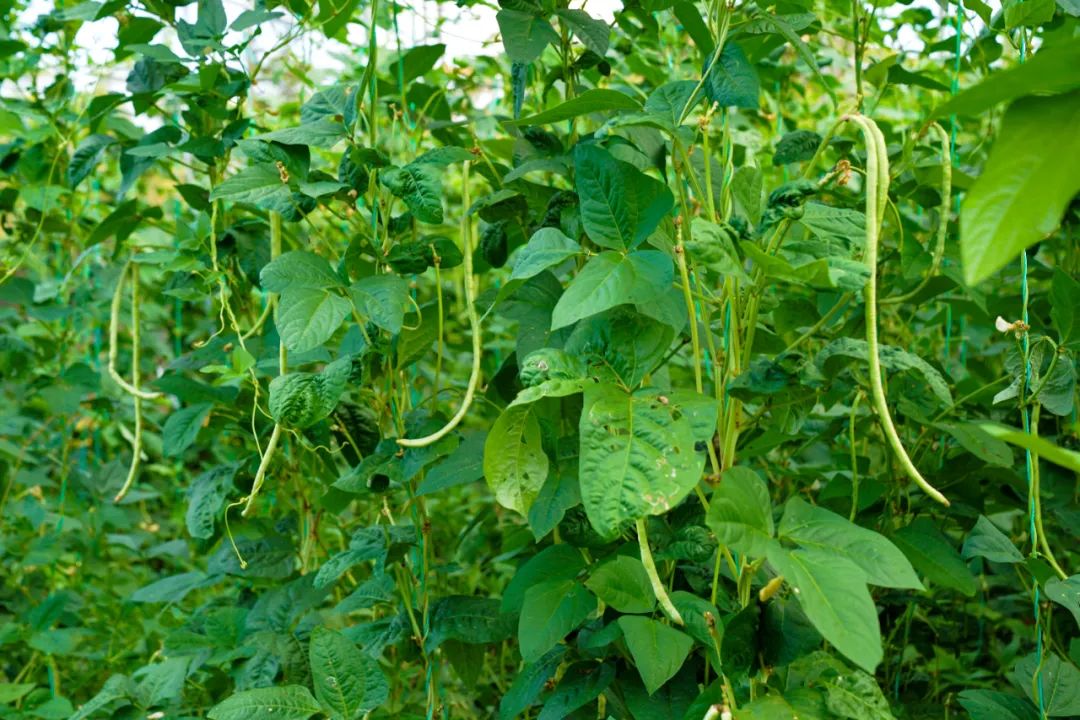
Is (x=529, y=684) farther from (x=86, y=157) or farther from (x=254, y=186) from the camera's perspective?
(x=86, y=157)

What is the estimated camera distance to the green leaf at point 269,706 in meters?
1.20

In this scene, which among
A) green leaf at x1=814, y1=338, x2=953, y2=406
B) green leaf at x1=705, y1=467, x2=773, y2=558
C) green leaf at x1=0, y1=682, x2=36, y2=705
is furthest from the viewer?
green leaf at x1=0, y1=682, x2=36, y2=705

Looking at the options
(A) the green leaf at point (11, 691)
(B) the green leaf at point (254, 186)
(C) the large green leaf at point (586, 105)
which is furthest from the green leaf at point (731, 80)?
(A) the green leaf at point (11, 691)

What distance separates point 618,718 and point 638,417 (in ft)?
1.57

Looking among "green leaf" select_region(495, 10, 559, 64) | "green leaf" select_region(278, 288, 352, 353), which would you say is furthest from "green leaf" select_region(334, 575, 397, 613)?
"green leaf" select_region(495, 10, 559, 64)

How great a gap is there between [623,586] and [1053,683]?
570mm

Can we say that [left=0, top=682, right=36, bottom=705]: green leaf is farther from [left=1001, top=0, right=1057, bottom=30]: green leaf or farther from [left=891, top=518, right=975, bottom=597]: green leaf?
[left=1001, top=0, right=1057, bottom=30]: green leaf

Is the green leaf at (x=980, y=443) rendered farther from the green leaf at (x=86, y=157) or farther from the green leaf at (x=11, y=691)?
the green leaf at (x=11, y=691)

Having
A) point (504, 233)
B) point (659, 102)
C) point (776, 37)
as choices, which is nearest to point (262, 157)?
point (504, 233)

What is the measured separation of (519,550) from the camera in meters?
1.56

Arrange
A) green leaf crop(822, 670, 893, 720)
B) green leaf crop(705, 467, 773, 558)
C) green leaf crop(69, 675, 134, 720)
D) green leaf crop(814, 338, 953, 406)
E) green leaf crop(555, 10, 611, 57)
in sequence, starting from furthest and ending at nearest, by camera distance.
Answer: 1. green leaf crop(69, 675, 134, 720)
2. green leaf crop(555, 10, 611, 57)
3. green leaf crop(814, 338, 953, 406)
4. green leaf crop(822, 670, 893, 720)
5. green leaf crop(705, 467, 773, 558)

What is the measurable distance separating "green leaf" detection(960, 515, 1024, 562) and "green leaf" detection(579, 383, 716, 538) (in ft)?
1.52

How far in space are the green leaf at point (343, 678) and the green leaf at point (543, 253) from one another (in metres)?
0.51

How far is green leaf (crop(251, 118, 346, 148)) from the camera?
1.29m
